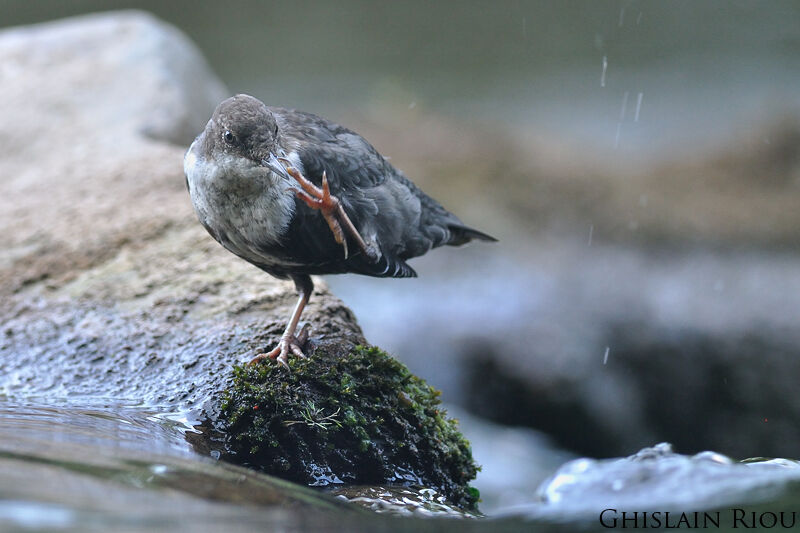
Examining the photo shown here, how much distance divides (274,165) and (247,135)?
0.46 feet

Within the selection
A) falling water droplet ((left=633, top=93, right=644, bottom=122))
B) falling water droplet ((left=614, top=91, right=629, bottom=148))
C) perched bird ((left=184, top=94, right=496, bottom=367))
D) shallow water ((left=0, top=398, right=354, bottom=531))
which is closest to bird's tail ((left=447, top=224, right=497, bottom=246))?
perched bird ((left=184, top=94, right=496, bottom=367))

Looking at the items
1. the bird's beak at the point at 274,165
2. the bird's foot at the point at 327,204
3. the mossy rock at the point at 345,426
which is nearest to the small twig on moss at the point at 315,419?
the mossy rock at the point at 345,426

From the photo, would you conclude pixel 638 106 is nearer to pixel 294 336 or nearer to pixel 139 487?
pixel 294 336

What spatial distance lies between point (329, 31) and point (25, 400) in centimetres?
1219

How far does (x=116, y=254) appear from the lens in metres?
4.30

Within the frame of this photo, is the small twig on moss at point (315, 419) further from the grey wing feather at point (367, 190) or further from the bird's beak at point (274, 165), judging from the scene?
the bird's beak at point (274, 165)

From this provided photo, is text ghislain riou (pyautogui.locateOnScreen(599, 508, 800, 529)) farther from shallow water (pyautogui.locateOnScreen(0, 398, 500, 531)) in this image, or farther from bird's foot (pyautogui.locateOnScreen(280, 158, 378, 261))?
bird's foot (pyautogui.locateOnScreen(280, 158, 378, 261))

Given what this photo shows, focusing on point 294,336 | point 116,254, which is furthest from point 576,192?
point 294,336

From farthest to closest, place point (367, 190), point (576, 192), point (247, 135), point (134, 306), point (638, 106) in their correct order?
1. point (638, 106)
2. point (576, 192)
3. point (134, 306)
4. point (367, 190)
5. point (247, 135)

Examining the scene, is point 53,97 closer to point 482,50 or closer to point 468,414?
point 468,414

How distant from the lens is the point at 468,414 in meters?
7.00

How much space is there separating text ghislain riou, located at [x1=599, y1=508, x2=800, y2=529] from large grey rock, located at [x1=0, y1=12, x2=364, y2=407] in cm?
166

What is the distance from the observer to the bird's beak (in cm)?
300

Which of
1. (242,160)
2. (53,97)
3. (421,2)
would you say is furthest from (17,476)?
(421,2)
